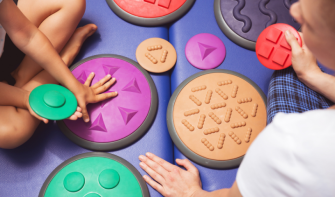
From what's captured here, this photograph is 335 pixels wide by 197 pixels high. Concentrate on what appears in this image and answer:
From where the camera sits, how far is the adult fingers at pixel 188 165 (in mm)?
602

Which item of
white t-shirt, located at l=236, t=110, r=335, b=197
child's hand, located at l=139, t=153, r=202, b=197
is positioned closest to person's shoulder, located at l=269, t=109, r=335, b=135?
white t-shirt, located at l=236, t=110, r=335, b=197

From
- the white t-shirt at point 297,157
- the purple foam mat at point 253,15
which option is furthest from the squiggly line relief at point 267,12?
the white t-shirt at point 297,157

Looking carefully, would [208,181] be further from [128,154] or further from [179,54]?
[179,54]

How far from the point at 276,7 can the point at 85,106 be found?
723 millimetres

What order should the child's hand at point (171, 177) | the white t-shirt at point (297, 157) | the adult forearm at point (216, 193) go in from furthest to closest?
the child's hand at point (171, 177)
the adult forearm at point (216, 193)
the white t-shirt at point (297, 157)

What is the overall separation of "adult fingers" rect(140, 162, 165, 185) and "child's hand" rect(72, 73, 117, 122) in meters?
0.20

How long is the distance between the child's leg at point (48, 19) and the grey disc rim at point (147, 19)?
0.14 meters

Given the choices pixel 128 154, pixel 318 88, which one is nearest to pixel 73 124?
pixel 128 154

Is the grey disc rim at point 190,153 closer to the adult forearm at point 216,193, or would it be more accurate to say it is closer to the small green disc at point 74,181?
the adult forearm at point 216,193

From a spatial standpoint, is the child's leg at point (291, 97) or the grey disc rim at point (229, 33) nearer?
the child's leg at point (291, 97)

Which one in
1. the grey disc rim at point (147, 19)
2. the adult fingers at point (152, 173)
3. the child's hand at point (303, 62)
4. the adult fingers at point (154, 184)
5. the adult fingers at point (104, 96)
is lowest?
the adult fingers at point (154, 184)

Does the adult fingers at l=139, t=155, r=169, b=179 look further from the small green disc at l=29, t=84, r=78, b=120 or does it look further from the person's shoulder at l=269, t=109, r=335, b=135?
the person's shoulder at l=269, t=109, r=335, b=135

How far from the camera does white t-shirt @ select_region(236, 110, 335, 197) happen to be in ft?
0.85

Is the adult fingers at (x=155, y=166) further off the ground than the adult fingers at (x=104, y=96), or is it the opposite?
the adult fingers at (x=104, y=96)
